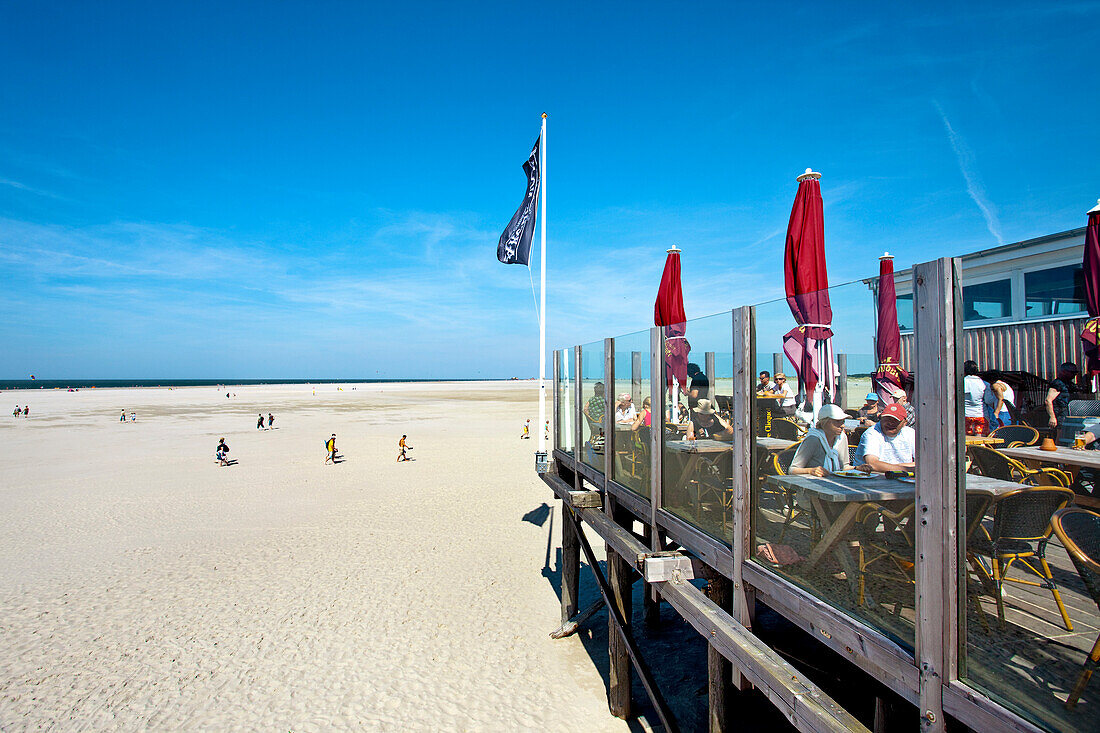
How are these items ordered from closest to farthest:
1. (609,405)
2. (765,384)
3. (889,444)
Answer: (889,444), (765,384), (609,405)

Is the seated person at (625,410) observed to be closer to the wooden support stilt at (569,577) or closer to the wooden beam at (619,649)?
the wooden beam at (619,649)

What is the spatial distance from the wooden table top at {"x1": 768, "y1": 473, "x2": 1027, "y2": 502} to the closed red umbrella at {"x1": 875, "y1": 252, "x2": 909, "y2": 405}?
1.48 feet

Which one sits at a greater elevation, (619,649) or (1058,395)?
(1058,395)

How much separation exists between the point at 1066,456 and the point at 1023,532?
0.47m

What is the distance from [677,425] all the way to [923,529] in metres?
2.32

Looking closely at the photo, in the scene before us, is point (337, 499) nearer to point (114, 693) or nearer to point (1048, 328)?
point (114, 693)

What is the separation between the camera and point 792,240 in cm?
632

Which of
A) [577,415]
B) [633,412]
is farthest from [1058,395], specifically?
[577,415]

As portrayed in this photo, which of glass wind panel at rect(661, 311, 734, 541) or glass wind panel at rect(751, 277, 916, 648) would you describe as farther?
glass wind panel at rect(661, 311, 734, 541)

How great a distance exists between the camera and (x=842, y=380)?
110 inches

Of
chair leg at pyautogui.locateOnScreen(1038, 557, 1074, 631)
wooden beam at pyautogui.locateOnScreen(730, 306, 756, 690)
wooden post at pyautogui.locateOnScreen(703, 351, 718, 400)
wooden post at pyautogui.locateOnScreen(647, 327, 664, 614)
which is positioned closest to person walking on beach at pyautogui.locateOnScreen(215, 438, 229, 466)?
wooden post at pyautogui.locateOnScreen(647, 327, 664, 614)

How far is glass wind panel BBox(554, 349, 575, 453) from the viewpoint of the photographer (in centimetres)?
780

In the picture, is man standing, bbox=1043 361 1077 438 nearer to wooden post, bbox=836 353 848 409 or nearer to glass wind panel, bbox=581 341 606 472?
wooden post, bbox=836 353 848 409

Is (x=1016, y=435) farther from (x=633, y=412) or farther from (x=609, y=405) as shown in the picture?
(x=609, y=405)
